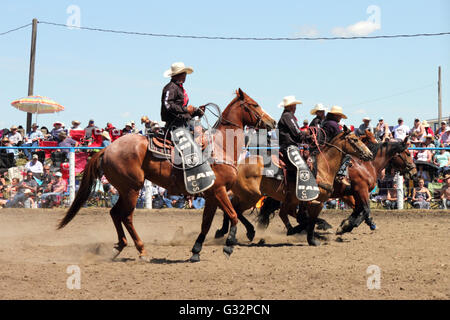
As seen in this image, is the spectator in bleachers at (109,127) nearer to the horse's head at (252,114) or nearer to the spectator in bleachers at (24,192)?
the spectator in bleachers at (24,192)

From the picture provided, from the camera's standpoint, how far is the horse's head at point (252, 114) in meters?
7.78

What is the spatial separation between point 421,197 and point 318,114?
5.01 metres

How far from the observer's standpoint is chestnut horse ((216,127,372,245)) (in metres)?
8.72

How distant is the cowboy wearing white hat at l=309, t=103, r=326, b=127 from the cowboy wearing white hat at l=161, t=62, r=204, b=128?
338 cm

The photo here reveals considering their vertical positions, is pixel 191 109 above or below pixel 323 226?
above

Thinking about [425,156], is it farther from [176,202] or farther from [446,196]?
[176,202]

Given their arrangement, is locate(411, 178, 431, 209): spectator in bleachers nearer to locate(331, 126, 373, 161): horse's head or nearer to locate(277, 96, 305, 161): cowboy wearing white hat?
locate(331, 126, 373, 161): horse's head

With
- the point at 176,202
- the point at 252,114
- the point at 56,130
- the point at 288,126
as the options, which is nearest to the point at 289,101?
the point at 288,126

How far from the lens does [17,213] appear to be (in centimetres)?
1355

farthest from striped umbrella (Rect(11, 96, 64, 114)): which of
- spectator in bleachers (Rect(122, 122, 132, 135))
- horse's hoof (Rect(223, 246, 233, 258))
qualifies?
horse's hoof (Rect(223, 246, 233, 258))

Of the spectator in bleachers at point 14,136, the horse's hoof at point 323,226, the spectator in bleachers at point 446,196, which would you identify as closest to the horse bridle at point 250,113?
the horse's hoof at point 323,226

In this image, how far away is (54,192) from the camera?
46.9 ft
